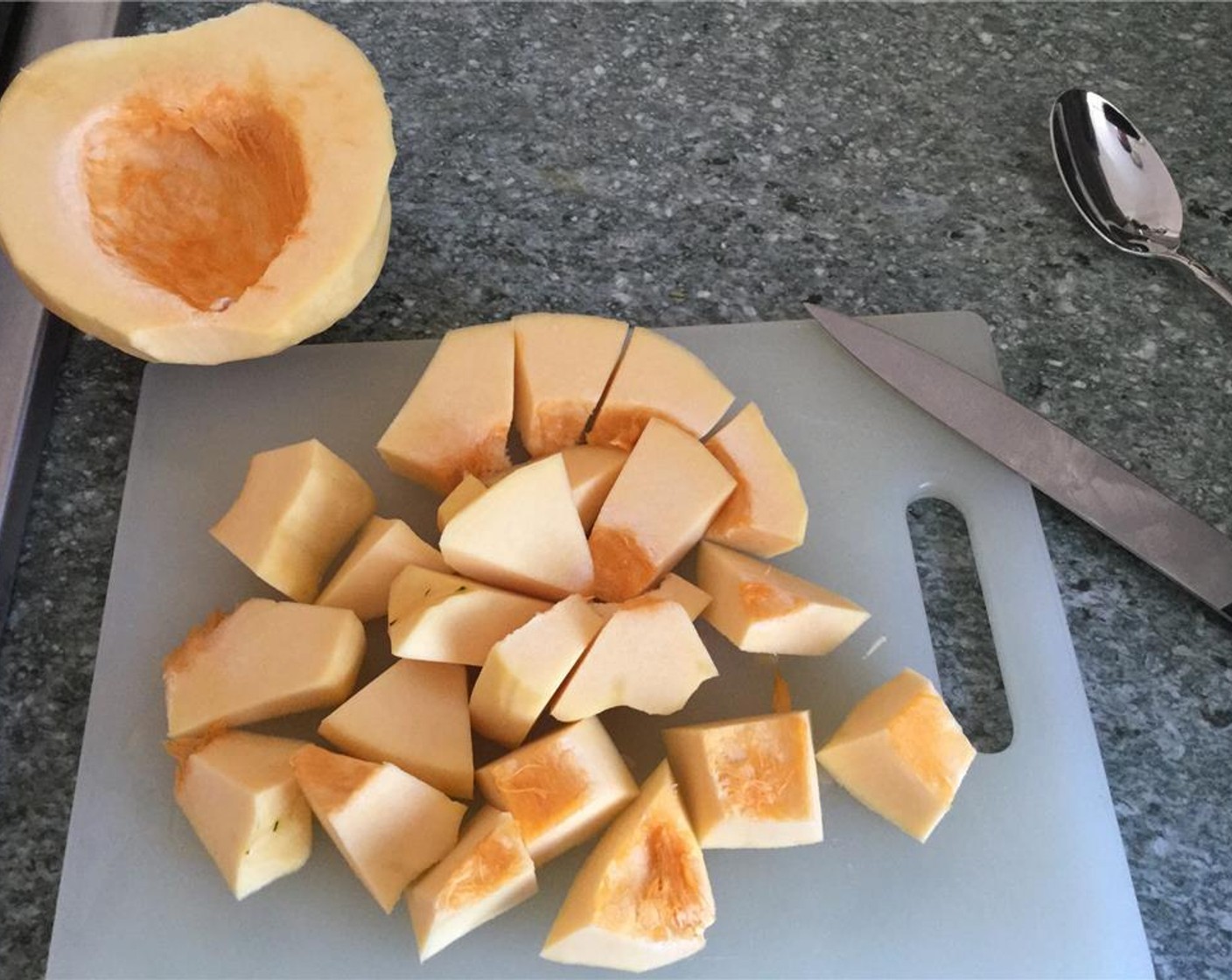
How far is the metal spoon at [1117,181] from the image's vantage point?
63.1 inches

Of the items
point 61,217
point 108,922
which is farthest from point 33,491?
point 108,922

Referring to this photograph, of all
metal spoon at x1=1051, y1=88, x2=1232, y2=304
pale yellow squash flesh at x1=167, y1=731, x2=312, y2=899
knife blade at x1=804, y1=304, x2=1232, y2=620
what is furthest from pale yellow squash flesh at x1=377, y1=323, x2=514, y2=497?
metal spoon at x1=1051, y1=88, x2=1232, y2=304

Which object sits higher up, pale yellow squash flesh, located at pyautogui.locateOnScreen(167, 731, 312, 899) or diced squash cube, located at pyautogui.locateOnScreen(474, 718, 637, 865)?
diced squash cube, located at pyautogui.locateOnScreen(474, 718, 637, 865)

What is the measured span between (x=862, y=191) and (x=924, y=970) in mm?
1074

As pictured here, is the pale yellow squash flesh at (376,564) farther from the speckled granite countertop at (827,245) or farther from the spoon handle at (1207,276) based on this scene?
the spoon handle at (1207,276)

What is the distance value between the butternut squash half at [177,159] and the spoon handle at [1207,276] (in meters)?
1.11

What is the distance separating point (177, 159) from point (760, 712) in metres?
0.99

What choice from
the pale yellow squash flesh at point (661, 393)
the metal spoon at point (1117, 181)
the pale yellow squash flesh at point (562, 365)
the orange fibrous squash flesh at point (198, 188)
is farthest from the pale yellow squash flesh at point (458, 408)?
the metal spoon at point (1117, 181)

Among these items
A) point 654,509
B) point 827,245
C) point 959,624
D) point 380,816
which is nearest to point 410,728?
point 380,816

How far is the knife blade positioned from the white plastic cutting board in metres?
0.03

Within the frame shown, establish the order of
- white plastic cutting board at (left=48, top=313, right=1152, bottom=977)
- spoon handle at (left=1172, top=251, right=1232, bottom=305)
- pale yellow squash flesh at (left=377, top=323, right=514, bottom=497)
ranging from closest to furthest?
white plastic cutting board at (left=48, top=313, right=1152, bottom=977)
pale yellow squash flesh at (left=377, top=323, right=514, bottom=497)
spoon handle at (left=1172, top=251, right=1232, bottom=305)

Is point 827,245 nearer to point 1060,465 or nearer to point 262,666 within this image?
point 1060,465

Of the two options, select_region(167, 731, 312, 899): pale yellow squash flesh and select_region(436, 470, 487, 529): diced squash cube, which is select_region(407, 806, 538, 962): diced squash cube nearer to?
select_region(167, 731, 312, 899): pale yellow squash flesh

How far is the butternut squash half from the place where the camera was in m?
1.21
